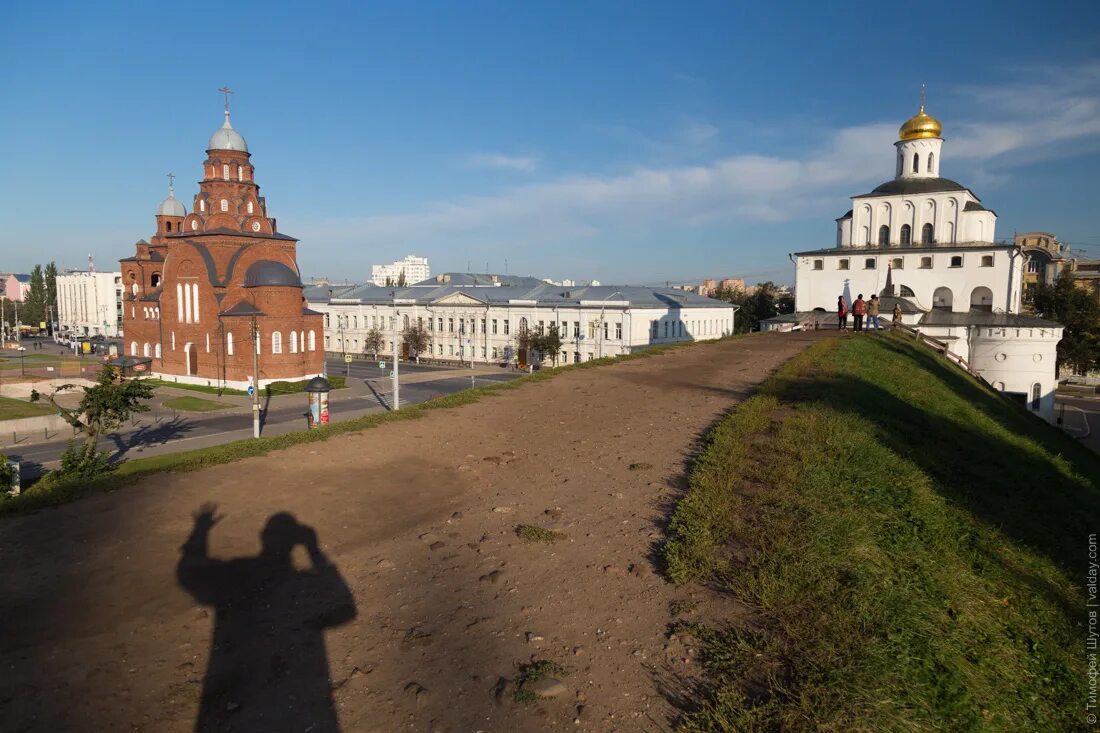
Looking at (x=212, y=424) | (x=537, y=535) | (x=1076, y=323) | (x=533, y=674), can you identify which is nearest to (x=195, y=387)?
(x=212, y=424)

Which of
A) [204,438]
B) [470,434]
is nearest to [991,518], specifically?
[470,434]

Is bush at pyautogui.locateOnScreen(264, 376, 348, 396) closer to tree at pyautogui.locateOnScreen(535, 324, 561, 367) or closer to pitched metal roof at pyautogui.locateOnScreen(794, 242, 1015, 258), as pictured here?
tree at pyautogui.locateOnScreen(535, 324, 561, 367)

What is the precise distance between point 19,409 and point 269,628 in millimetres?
37809

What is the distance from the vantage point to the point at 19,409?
34219mm

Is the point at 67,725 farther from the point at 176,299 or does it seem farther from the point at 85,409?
the point at 176,299

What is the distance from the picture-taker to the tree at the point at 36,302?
97938 millimetres

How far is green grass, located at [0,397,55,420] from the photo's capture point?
106ft

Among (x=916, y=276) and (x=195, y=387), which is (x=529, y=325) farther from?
(x=916, y=276)

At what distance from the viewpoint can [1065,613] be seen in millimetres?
5680

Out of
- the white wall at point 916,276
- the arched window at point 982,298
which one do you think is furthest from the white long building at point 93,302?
the arched window at point 982,298

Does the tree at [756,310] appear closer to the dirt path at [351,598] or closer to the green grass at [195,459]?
the green grass at [195,459]

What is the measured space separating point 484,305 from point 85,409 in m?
41.8

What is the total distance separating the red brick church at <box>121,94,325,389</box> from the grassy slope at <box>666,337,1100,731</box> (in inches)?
1458

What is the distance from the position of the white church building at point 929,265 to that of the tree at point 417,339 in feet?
108
